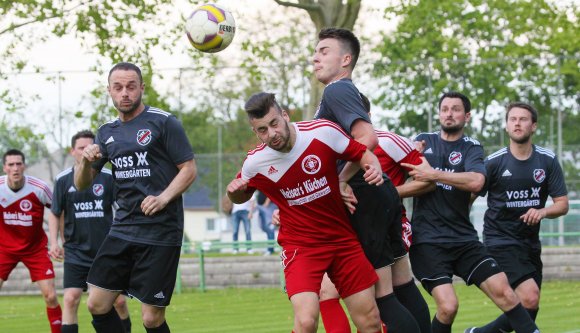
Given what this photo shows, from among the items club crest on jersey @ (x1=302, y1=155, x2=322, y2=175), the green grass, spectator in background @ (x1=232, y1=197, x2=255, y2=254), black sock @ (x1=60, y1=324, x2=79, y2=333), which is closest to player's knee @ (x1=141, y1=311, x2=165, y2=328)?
club crest on jersey @ (x1=302, y1=155, x2=322, y2=175)

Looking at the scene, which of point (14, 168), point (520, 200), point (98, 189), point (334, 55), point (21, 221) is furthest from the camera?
point (14, 168)

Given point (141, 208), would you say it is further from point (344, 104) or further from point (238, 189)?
point (344, 104)

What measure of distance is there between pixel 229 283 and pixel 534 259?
1192 cm

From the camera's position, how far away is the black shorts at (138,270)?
8367mm

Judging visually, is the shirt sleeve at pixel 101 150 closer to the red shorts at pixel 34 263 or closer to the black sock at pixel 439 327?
the black sock at pixel 439 327

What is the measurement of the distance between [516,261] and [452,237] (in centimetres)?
96

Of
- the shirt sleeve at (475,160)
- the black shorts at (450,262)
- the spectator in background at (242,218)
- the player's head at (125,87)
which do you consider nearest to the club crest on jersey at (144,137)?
the player's head at (125,87)

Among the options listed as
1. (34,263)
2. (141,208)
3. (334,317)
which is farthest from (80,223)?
(334,317)

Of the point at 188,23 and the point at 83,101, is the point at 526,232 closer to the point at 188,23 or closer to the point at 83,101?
the point at 188,23

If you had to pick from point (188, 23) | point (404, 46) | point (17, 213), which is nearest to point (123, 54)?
point (17, 213)

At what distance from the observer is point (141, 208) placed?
27.3 ft

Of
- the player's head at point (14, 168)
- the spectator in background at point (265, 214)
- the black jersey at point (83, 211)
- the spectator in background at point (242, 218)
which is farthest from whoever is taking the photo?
the spectator in background at point (265, 214)

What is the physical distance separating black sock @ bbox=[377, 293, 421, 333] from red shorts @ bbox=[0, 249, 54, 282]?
19.7 feet

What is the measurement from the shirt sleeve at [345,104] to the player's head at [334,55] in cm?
29
